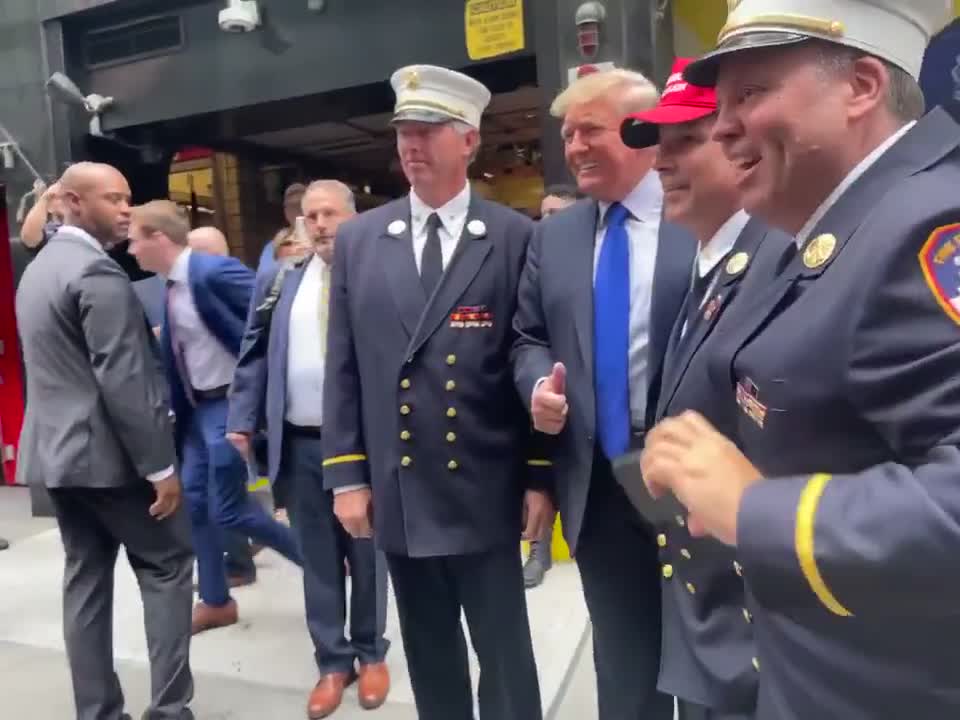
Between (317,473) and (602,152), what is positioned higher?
(602,152)

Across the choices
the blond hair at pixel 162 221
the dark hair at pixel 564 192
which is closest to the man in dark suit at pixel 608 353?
the blond hair at pixel 162 221

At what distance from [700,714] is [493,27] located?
4250 mm

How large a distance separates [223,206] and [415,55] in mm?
4587

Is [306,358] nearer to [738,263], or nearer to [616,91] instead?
[616,91]

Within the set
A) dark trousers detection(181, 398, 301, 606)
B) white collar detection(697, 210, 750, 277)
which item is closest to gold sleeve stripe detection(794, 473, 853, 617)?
white collar detection(697, 210, 750, 277)

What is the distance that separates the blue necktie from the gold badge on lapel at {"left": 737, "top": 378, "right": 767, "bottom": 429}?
2.27 ft

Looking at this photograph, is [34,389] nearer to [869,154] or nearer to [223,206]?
[869,154]

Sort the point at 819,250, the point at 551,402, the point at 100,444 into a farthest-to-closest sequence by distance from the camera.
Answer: the point at 100,444 → the point at 551,402 → the point at 819,250

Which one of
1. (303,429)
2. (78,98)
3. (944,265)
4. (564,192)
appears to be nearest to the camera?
(944,265)

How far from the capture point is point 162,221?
11.0ft

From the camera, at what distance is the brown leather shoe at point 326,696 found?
2.64 metres

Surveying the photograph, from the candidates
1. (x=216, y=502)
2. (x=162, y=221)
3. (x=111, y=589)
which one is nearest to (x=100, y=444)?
(x=111, y=589)

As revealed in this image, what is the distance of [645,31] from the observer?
14.4ft

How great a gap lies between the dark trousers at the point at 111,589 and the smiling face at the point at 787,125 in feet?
6.86
